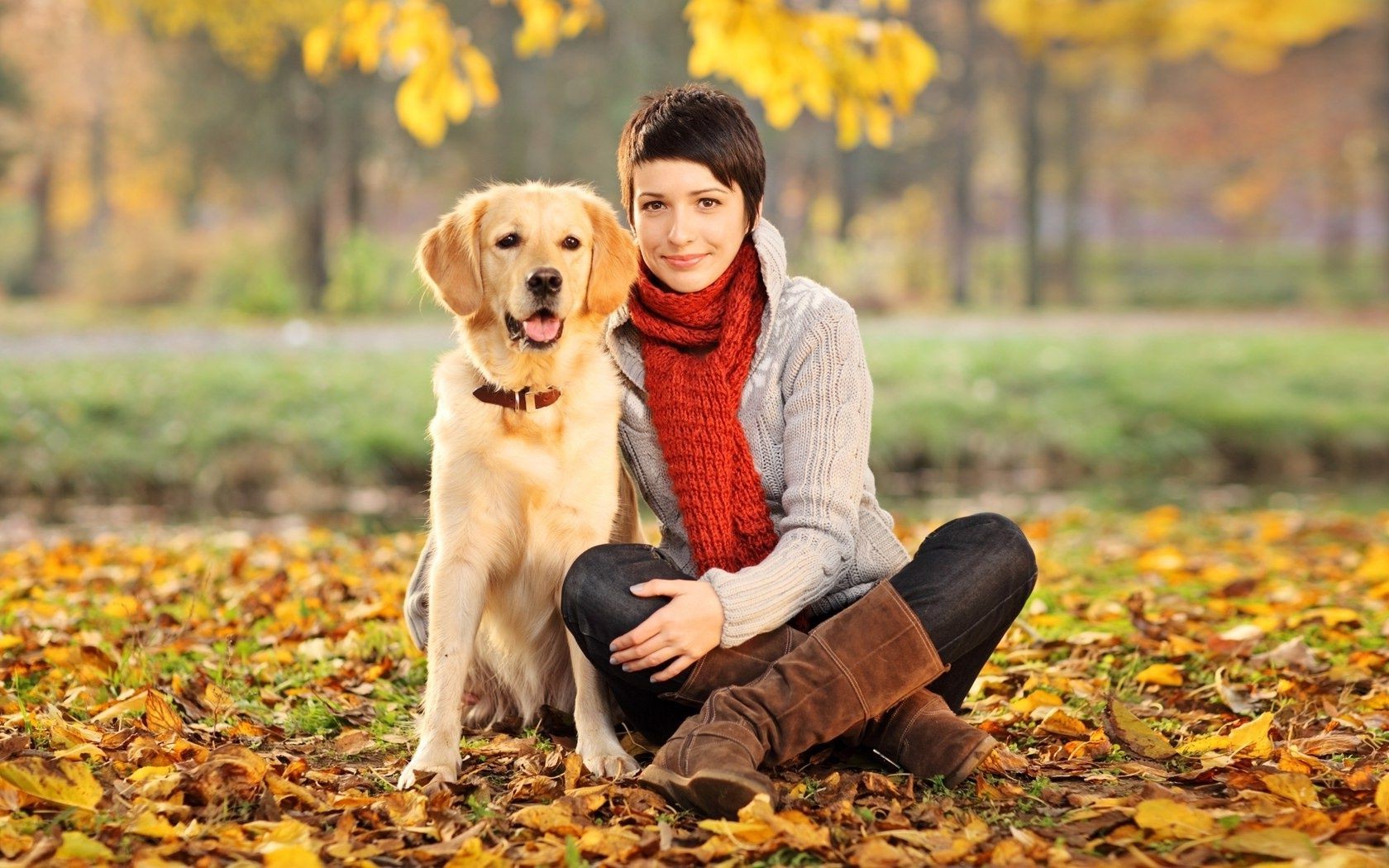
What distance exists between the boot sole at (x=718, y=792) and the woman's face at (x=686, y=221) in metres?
1.14

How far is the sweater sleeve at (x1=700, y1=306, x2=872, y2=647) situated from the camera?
8.34 feet

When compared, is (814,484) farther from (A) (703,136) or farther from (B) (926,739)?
(A) (703,136)

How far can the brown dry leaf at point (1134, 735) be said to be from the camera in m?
2.60

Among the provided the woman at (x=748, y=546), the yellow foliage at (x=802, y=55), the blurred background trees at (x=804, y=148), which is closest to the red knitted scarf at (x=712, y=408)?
the woman at (x=748, y=546)

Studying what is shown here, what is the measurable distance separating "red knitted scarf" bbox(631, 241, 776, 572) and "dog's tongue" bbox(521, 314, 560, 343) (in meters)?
0.21

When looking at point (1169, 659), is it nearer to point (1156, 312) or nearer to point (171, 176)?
point (1156, 312)

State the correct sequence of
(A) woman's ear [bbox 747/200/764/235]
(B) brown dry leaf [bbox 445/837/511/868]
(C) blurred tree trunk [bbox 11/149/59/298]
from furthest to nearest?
(C) blurred tree trunk [bbox 11/149/59/298] → (A) woman's ear [bbox 747/200/764/235] → (B) brown dry leaf [bbox 445/837/511/868]


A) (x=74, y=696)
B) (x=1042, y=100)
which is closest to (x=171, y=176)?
(x=1042, y=100)

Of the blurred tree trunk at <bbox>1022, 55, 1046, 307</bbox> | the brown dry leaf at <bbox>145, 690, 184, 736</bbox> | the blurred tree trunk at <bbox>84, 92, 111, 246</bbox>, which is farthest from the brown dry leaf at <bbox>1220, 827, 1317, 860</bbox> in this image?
the blurred tree trunk at <bbox>84, 92, 111, 246</bbox>

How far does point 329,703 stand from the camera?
3.08 m

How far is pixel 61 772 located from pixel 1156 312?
66.2 ft

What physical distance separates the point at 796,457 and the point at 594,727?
2.29 ft

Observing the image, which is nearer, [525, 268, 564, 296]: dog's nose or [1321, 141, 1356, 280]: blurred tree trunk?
[525, 268, 564, 296]: dog's nose

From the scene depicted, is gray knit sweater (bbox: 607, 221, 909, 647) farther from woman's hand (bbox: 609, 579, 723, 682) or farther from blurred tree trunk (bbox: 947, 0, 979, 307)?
blurred tree trunk (bbox: 947, 0, 979, 307)
